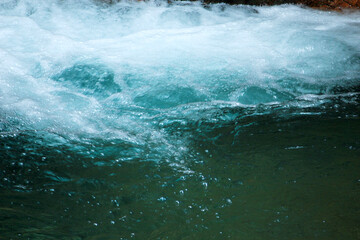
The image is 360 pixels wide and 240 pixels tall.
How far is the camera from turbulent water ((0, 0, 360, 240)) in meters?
2.05

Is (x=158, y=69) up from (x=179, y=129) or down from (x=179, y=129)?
up

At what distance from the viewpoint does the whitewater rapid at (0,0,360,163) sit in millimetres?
3057

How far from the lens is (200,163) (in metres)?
2.52

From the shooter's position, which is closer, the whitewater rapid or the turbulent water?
the turbulent water

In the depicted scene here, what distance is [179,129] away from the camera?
2.93m

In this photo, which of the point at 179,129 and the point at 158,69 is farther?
the point at 158,69

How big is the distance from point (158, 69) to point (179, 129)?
1139mm

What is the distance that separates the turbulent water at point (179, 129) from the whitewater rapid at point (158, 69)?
18 millimetres

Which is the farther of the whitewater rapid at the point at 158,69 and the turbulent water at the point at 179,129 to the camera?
the whitewater rapid at the point at 158,69

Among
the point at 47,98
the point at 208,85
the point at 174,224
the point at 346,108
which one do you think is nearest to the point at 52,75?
the point at 47,98

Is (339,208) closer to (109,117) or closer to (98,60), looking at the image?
(109,117)

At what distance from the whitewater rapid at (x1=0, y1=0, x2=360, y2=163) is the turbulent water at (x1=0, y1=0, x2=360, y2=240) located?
18mm

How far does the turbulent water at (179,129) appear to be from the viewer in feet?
6.73

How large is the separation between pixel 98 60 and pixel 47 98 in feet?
2.99
